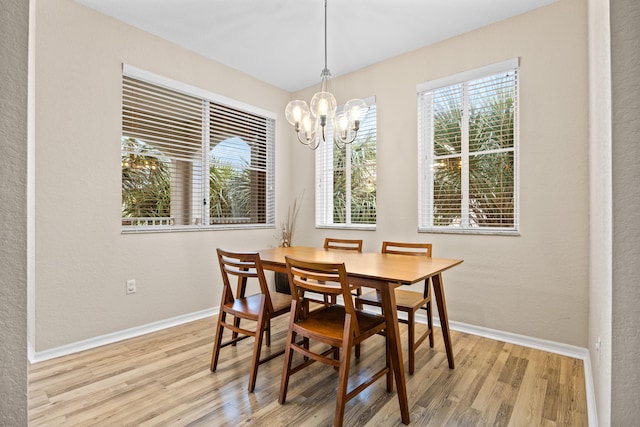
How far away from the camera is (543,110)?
8.73 feet

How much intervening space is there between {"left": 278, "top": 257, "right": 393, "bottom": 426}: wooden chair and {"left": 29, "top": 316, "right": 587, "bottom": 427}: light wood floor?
0.18 m

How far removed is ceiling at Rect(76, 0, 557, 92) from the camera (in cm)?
265

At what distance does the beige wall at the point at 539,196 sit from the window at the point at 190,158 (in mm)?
2050

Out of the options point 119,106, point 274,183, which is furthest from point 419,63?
point 119,106

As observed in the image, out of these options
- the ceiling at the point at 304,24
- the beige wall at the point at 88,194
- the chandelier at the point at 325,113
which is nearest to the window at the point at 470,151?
the ceiling at the point at 304,24

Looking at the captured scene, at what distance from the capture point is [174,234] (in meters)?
3.27

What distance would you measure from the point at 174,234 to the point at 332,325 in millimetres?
2112

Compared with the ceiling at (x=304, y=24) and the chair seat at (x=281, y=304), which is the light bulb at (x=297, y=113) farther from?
the chair seat at (x=281, y=304)

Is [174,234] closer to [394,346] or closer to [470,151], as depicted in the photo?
[394,346]

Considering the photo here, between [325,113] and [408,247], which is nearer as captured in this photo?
[325,113]

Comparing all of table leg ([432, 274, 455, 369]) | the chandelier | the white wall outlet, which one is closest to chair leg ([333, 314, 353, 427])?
table leg ([432, 274, 455, 369])

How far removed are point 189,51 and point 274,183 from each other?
1.76m
